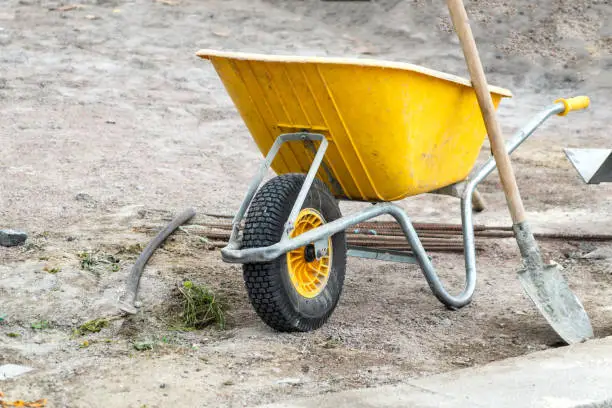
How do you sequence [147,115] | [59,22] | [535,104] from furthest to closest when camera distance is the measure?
[59,22], [535,104], [147,115]

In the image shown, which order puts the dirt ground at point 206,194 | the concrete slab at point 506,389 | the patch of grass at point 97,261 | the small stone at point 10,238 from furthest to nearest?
the small stone at point 10,238 < the patch of grass at point 97,261 < the dirt ground at point 206,194 < the concrete slab at point 506,389

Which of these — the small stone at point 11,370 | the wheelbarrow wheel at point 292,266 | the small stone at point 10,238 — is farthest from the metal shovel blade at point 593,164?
the small stone at point 11,370

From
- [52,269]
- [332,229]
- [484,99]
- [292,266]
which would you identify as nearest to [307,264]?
[292,266]

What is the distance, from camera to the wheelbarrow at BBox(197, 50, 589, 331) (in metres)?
3.93

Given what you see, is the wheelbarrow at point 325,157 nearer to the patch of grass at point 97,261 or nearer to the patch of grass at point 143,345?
the patch of grass at point 143,345

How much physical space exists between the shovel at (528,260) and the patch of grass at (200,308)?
1.41m

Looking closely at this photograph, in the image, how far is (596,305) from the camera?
15.5ft

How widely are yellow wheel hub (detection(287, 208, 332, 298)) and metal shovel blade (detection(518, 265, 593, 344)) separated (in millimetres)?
923

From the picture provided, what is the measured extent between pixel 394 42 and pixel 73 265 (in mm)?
6910

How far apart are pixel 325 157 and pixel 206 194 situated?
8.13 feet

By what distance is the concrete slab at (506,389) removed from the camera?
3.24 metres

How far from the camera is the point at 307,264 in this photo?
4.28m

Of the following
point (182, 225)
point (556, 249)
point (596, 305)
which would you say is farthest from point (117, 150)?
point (596, 305)

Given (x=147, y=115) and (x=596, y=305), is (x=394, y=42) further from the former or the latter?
(x=596, y=305)
